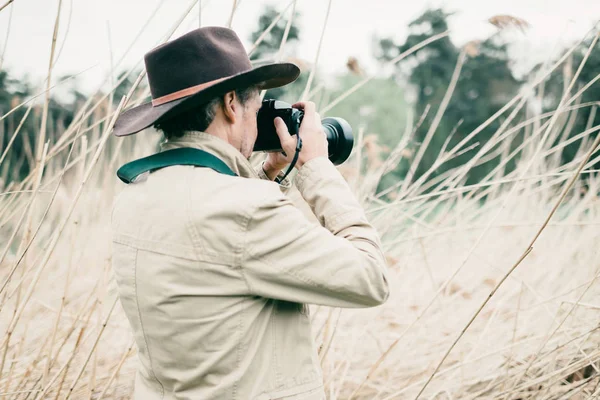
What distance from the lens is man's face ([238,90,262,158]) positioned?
3.41 feet

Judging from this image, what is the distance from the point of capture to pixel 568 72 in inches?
72.7

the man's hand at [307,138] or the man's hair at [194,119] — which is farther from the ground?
the man's hair at [194,119]

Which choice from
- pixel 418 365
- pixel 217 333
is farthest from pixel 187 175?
pixel 418 365

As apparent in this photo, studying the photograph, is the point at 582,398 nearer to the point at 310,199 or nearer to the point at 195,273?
the point at 310,199

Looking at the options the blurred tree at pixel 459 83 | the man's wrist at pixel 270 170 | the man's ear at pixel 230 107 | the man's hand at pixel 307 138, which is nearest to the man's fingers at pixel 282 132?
the man's hand at pixel 307 138

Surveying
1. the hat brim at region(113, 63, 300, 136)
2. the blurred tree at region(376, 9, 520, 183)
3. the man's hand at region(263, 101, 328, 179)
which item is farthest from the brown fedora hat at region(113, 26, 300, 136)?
the blurred tree at region(376, 9, 520, 183)

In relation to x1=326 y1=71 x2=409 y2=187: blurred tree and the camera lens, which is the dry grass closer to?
the camera lens

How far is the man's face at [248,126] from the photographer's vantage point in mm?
1039

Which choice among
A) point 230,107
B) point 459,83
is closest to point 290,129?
point 230,107

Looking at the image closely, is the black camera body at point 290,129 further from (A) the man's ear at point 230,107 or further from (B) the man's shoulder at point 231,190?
(B) the man's shoulder at point 231,190

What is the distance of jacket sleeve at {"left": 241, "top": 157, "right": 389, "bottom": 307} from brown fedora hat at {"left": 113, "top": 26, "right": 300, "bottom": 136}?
21 cm

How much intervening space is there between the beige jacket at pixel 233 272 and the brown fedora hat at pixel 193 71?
0.07 metres

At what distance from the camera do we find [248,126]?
1046mm

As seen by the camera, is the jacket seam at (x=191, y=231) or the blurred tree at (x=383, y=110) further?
the blurred tree at (x=383, y=110)
